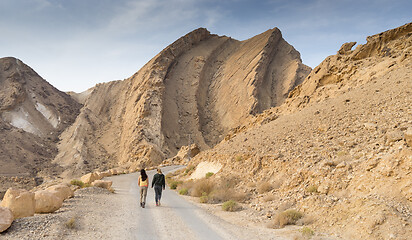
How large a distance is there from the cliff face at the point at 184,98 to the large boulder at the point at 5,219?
37.0 m

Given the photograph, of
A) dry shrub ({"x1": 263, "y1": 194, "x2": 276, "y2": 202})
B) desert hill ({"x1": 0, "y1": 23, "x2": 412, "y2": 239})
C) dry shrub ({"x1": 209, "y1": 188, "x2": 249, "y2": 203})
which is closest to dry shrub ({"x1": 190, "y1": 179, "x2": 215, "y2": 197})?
desert hill ({"x1": 0, "y1": 23, "x2": 412, "y2": 239})

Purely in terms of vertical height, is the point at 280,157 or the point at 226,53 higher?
the point at 226,53

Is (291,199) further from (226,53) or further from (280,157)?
(226,53)

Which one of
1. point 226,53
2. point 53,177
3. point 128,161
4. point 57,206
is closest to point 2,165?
point 53,177

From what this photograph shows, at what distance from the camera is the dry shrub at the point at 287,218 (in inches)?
337

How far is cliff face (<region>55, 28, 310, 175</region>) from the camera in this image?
159 ft

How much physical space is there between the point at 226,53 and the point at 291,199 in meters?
63.2

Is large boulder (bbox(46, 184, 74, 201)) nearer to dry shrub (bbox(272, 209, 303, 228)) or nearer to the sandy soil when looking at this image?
the sandy soil

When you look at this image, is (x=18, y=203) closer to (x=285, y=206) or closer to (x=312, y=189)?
(x=285, y=206)

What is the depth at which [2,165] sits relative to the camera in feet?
127

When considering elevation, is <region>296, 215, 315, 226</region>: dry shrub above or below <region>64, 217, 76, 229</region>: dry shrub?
below

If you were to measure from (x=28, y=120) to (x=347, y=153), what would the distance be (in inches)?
2281

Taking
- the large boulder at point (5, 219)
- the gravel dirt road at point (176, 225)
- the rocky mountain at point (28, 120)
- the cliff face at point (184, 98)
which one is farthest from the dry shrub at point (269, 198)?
the cliff face at point (184, 98)

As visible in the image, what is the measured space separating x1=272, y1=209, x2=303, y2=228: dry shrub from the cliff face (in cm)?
3596
